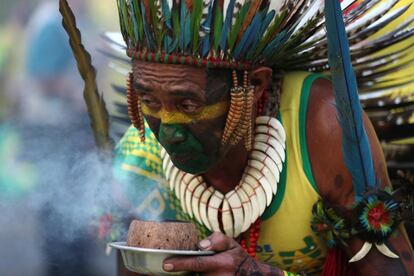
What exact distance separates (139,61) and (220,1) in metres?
0.35

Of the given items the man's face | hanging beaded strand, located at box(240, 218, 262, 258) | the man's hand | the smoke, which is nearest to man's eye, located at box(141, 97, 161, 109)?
the man's face

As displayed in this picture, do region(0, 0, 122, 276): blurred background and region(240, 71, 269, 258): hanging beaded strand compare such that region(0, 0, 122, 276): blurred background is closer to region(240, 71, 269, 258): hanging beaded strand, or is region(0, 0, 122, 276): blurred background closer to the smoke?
the smoke

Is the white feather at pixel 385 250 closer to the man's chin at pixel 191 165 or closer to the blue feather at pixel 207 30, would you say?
the man's chin at pixel 191 165

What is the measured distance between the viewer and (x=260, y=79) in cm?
357

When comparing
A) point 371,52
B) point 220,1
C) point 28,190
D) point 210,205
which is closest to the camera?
point 220,1

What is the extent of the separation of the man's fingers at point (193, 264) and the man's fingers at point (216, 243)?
3cm

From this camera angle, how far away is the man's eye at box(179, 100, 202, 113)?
3391 mm

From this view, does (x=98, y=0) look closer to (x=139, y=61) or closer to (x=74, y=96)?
(x=74, y=96)

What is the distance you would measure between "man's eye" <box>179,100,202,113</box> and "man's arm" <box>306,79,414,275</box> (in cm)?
44

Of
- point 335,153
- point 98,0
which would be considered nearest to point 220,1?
point 335,153

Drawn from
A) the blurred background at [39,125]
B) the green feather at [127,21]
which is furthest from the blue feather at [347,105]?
the blurred background at [39,125]

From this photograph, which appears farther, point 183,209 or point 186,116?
point 183,209

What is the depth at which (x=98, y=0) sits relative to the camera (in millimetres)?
5461

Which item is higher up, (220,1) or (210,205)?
(220,1)
